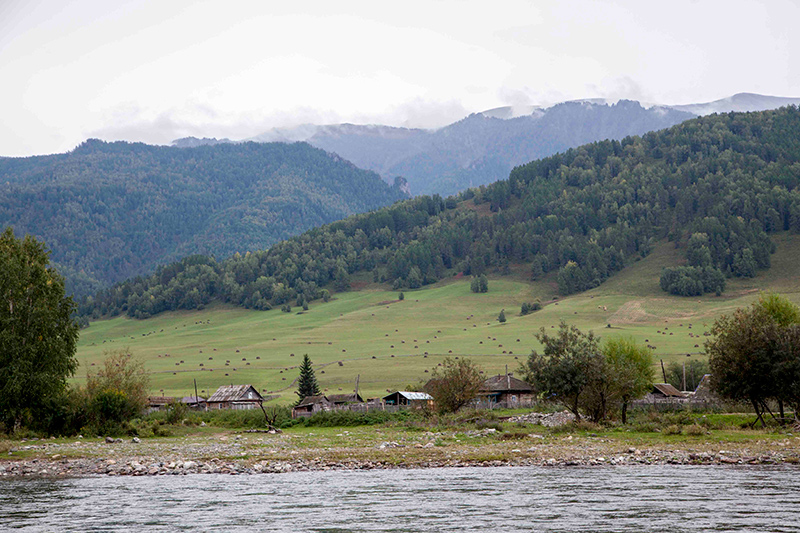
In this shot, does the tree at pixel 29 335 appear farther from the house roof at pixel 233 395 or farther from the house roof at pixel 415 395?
the house roof at pixel 233 395

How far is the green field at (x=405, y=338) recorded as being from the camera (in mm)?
115000

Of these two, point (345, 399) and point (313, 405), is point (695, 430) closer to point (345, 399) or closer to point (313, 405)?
point (313, 405)

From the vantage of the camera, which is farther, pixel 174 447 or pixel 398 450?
pixel 174 447

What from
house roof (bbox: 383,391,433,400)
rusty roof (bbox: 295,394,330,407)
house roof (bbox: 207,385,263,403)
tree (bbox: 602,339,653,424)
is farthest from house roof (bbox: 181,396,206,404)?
tree (bbox: 602,339,653,424)

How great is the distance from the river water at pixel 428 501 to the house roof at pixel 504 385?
160ft

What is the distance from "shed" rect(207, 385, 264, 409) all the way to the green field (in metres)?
5.34

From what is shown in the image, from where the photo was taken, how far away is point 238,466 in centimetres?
3891

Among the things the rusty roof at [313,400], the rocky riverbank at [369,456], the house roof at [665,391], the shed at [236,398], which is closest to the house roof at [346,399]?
the rusty roof at [313,400]

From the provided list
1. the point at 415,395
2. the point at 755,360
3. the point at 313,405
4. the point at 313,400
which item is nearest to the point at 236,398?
the point at 313,400

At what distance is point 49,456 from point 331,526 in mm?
24871

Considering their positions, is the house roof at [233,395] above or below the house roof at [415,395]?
above

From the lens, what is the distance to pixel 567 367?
54062mm

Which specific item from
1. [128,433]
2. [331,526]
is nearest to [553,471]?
[331,526]

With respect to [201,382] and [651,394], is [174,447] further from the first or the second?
[201,382]
